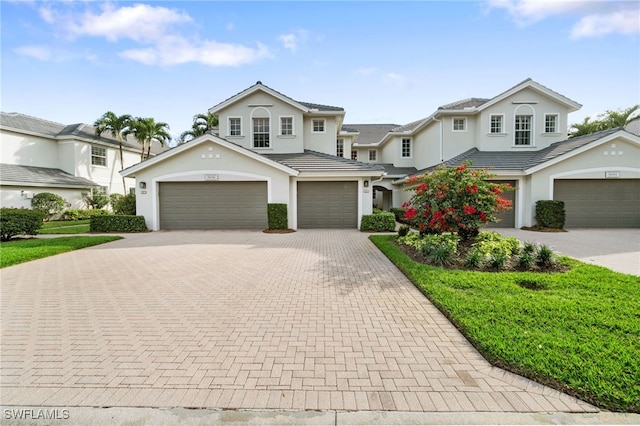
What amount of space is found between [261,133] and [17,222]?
11.5 m

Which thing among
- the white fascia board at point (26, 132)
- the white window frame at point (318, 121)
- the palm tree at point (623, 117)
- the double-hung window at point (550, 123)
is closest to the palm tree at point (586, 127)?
the palm tree at point (623, 117)

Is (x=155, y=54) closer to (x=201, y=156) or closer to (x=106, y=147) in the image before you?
(x=201, y=156)

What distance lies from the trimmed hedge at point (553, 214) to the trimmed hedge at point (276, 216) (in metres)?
12.3

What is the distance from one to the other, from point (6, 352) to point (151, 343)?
1687mm

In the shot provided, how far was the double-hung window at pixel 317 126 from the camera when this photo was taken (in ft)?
60.5

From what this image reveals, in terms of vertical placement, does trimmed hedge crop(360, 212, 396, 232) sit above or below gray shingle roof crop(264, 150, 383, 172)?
below

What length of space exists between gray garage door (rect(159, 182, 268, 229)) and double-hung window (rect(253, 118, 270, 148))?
3709 mm

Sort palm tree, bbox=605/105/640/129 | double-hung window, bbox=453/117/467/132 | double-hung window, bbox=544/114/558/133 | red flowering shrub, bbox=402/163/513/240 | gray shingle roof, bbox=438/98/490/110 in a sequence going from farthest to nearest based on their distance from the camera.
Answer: palm tree, bbox=605/105/640/129 → gray shingle roof, bbox=438/98/490/110 → double-hung window, bbox=453/117/467/132 → double-hung window, bbox=544/114/558/133 → red flowering shrub, bbox=402/163/513/240

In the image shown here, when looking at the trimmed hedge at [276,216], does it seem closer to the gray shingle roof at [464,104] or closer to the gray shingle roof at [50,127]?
the gray shingle roof at [464,104]

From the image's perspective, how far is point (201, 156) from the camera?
580 inches

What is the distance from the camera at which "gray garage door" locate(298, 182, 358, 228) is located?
51.3ft

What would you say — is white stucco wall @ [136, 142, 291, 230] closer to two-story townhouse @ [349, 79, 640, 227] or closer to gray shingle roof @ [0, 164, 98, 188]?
two-story townhouse @ [349, 79, 640, 227]

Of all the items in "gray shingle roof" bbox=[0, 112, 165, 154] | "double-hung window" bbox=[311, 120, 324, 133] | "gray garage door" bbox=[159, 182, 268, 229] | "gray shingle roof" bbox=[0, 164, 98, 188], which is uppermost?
"gray shingle roof" bbox=[0, 112, 165, 154]

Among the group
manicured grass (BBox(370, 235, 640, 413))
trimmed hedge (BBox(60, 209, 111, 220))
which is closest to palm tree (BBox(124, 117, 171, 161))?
trimmed hedge (BBox(60, 209, 111, 220))
